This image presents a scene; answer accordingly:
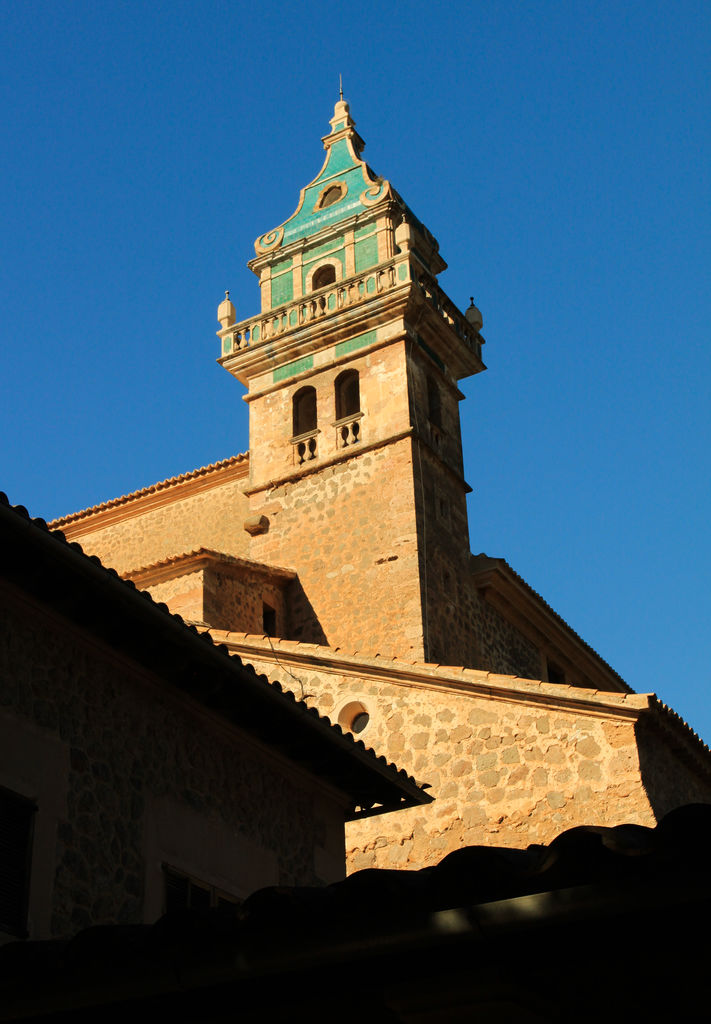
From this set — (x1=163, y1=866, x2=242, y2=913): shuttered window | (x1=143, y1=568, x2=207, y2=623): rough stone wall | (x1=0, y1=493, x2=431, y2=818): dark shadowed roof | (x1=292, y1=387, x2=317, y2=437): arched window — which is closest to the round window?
(x1=143, y1=568, x2=207, y2=623): rough stone wall

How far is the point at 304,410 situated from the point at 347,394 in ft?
3.06

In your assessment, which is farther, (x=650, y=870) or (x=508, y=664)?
(x=508, y=664)

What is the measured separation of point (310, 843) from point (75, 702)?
3057mm

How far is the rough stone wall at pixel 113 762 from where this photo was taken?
8.25m

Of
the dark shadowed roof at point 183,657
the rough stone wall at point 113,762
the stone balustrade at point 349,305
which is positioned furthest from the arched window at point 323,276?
the rough stone wall at point 113,762

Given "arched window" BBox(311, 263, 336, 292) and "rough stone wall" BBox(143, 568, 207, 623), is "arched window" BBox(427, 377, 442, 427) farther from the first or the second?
"rough stone wall" BBox(143, 568, 207, 623)

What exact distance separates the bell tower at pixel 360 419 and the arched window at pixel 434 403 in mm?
44

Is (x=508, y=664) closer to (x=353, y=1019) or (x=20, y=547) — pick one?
(x=20, y=547)

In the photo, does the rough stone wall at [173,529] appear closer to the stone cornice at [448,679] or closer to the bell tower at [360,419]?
the bell tower at [360,419]

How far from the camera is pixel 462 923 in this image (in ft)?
13.5

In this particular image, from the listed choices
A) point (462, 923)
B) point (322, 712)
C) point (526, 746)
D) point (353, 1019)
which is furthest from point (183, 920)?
point (322, 712)

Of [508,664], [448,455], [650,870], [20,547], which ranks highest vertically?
[448,455]

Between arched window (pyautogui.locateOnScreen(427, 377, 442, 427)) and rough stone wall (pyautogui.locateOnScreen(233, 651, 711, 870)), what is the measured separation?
8838 millimetres

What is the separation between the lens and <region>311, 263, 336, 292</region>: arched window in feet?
84.7
